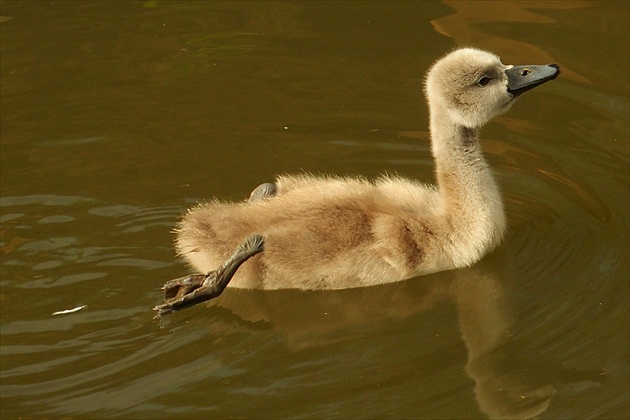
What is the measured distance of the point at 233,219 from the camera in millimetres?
5422

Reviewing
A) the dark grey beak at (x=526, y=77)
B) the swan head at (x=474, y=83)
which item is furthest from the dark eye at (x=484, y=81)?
the dark grey beak at (x=526, y=77)

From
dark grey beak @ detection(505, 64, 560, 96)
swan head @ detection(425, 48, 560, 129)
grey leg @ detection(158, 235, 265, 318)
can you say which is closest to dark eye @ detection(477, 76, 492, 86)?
swan head @ detection(425, 48, 560, 129)

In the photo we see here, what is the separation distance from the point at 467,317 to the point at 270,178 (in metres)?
1.63

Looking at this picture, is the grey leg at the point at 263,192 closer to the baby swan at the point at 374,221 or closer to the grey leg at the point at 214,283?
the baby swan at the point at 374,221

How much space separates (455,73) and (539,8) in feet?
9.50

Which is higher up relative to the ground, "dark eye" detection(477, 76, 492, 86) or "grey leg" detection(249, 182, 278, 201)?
"dark eye" detection(477, 76, 492, 86)

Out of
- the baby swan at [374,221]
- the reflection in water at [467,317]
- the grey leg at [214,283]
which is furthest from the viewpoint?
the baby swan at [374,221]

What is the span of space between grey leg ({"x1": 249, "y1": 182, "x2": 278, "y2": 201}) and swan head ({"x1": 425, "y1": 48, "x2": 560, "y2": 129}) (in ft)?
2.77

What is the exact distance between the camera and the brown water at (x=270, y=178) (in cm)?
471

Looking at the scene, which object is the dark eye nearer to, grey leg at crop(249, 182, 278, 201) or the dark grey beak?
→ the dark grey beak

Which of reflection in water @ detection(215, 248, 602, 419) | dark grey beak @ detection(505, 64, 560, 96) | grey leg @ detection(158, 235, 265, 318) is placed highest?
dark grey beak @ detection(505, 64, 560, 96)

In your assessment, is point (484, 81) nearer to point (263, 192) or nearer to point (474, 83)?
point (474, 83)

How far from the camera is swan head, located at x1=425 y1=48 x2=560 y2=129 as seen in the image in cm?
568

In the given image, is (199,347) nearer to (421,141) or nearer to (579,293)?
(579,293)
